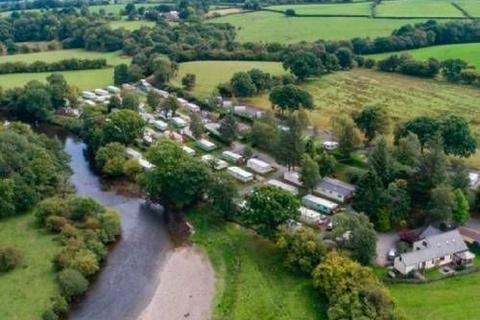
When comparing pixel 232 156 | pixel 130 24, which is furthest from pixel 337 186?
pixel 130 24

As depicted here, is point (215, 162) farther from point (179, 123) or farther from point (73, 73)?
point (73, 73)

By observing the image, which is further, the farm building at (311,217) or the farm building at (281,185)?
the farm building at (281,185)

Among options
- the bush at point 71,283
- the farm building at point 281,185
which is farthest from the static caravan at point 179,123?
the bush at point 71,283

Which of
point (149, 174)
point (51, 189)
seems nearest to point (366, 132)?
point (149, 174)

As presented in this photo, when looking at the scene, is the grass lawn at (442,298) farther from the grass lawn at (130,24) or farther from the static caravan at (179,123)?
the grass lawn at (130,24)

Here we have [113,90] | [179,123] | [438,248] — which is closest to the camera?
[438,248]

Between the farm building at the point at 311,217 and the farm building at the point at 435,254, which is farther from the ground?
the farm building at the point at 435,254

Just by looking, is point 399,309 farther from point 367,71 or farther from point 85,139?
point 367,71

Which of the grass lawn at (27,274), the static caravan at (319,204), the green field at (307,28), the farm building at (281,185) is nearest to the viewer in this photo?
the grass lawn at (27,274)
